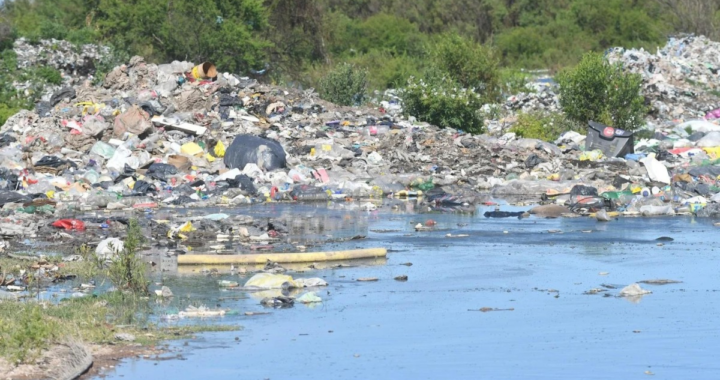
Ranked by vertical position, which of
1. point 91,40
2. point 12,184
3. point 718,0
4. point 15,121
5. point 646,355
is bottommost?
point 646,355

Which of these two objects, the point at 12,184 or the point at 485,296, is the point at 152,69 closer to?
the point at 12,184

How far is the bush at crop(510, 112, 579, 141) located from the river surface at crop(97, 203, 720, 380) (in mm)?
11101

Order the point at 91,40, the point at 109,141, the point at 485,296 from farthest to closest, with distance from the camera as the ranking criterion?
the point at 91,40
the point at 109,141
the point at 485,296

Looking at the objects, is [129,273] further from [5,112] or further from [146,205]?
[5,112]

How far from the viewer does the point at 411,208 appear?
16359 millimetres

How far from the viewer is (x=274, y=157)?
1850cm

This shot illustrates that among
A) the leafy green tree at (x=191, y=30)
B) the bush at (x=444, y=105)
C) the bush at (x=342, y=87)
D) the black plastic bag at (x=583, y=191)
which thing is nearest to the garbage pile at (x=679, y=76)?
the bush at (x=444, y=105)

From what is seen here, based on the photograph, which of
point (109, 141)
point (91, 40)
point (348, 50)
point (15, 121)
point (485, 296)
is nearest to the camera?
point (485, 296)

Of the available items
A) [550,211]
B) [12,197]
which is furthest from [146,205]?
[550,211]

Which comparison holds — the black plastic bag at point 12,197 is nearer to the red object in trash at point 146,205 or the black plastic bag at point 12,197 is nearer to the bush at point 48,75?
the red object in trash at point 146,205

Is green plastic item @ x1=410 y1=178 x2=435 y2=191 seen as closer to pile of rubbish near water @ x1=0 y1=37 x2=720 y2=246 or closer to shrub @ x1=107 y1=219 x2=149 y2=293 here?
pile of rubbish near water @ x1=0 y1=37 x2=720 y2=246

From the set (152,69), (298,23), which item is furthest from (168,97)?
(298,23)

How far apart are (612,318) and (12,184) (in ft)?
36.6

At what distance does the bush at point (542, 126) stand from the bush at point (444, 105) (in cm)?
97
